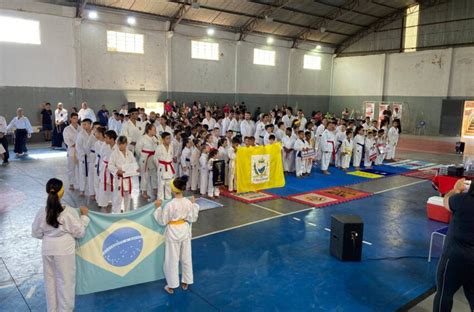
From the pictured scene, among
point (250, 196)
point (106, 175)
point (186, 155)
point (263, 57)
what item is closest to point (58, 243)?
point (106, 175)

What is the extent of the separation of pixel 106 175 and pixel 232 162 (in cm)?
299

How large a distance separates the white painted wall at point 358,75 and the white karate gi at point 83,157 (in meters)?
23.0

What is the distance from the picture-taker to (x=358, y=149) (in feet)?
42.0

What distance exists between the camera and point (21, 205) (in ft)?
25.6

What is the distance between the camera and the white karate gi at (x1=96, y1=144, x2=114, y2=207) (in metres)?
7.25

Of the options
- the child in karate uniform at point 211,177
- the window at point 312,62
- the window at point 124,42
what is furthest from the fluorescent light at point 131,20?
the window at point 312,62

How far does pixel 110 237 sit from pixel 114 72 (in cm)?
1517

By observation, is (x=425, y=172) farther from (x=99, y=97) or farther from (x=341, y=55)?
(x=341, y=55)

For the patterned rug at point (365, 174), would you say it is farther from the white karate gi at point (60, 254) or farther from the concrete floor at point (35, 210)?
the white karate gi at point (60, 254)

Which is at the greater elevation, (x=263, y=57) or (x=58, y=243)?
(x=263, y=57)

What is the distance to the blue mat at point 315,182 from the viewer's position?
9.66m

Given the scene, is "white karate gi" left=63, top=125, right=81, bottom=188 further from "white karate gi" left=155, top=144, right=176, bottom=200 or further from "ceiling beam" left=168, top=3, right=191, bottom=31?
"ceiling beam" left=168, top=3, right=191, bottom=31

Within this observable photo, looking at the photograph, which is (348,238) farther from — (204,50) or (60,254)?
(204,50)

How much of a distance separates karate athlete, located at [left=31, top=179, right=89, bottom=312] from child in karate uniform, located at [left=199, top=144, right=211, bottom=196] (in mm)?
4973
